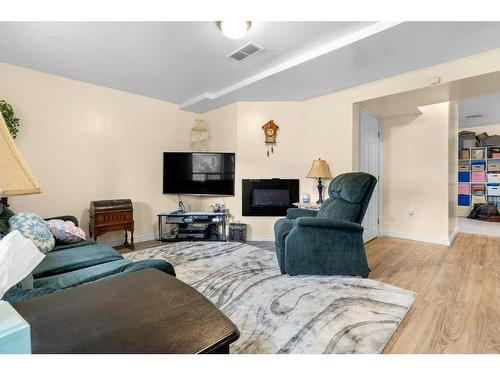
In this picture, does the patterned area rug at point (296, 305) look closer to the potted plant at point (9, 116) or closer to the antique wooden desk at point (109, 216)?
the antique wooden desk at point (109, 216)

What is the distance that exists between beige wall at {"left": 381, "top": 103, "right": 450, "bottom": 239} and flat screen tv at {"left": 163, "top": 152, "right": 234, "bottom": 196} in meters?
2.78

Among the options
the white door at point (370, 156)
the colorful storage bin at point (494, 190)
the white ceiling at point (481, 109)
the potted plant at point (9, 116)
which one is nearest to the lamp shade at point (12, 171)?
the potted plant at point (9, 116)

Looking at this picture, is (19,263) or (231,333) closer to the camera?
(19,263)

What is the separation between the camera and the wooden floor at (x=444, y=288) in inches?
58.7

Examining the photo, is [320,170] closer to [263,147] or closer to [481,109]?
[263,147]

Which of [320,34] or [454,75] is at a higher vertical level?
[320,34]

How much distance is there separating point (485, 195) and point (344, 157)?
16.6ft

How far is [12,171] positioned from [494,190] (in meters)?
8.29

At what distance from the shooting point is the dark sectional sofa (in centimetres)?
113

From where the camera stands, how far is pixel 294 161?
4078 millimetres
